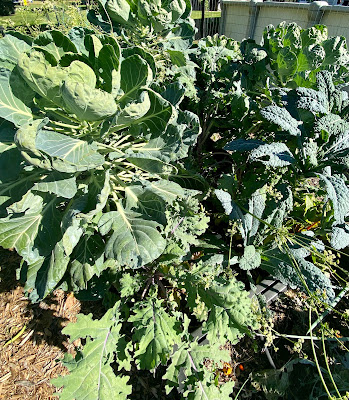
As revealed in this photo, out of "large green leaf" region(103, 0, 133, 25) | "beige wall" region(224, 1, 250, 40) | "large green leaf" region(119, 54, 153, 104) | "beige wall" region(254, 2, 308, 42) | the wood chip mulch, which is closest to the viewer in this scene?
"large green leaf" region(119, 54, 153, 104)

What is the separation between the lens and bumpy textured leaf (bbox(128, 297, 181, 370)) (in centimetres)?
150

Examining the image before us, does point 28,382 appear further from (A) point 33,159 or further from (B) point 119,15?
(B) point 119,15

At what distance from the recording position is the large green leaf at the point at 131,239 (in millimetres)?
1421

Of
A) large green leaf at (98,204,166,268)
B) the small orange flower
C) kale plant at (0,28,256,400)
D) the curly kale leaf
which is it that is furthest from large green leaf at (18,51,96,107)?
the small orange flower

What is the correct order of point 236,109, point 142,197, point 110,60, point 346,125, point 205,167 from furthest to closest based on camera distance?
point 205,167
point 236,109
point 346,125
point 142,197
point 110,60

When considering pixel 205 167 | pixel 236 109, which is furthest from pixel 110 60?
pixel 205 167

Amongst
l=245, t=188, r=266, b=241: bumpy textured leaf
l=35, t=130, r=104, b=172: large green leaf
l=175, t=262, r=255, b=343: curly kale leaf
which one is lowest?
l=175, t=262, r=255, b=343: curly kale leaf

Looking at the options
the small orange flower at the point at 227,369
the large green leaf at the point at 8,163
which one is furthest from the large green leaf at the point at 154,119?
the small orange flower at the point at 227,369

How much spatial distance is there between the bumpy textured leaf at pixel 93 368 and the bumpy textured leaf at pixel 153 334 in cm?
16

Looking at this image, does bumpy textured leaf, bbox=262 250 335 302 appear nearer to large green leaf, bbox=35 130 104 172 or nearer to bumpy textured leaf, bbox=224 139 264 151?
bumpy textured leaf, bbox=224 139 264 151

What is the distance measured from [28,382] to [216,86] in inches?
105

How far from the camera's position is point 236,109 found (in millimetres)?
2277

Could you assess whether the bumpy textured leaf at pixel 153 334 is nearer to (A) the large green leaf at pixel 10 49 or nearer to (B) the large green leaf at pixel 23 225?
(B) the large green leaf at pixel 23 225

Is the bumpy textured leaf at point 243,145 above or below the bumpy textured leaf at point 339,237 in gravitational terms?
above
